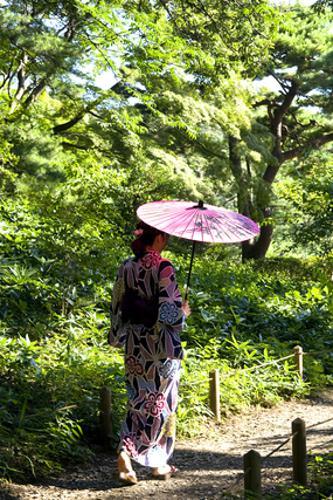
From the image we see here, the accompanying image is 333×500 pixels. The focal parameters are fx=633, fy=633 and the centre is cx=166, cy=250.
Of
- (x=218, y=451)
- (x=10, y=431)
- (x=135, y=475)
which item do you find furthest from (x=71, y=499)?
(x=218, y=451)

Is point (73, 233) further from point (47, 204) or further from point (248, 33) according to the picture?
point (248, 33)

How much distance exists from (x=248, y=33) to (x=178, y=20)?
1414 millimetres

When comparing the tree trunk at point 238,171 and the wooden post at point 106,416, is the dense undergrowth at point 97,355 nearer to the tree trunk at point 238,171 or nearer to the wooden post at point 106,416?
the wooden post at point 106,416

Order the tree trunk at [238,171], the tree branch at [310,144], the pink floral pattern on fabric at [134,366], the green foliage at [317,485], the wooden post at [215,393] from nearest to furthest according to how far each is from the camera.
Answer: the green foliage at [317,485], the pink floral pattern on fabric at [134,366], the wooden post at [215,393], the tree trunk at [238,171], the tree branch at [310,144]

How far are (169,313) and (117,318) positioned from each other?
0.42m

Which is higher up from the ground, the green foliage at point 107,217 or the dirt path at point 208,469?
the green foliage at point 107,217

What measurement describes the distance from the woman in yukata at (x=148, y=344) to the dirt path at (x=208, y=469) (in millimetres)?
158

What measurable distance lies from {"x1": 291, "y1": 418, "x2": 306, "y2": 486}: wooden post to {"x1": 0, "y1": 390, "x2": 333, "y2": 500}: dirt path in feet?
1.12

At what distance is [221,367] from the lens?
683cm

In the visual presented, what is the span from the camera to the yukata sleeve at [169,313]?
13.1 feet

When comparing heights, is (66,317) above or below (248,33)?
below

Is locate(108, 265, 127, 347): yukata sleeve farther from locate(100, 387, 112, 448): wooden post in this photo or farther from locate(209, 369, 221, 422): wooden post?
locate(209, 369, 221, 422): wooden post

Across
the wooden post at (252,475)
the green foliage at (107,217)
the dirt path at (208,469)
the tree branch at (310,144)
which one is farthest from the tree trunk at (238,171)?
the wooden post at (252,475)

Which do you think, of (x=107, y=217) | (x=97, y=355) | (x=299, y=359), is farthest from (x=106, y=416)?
(x=107, y=217)
